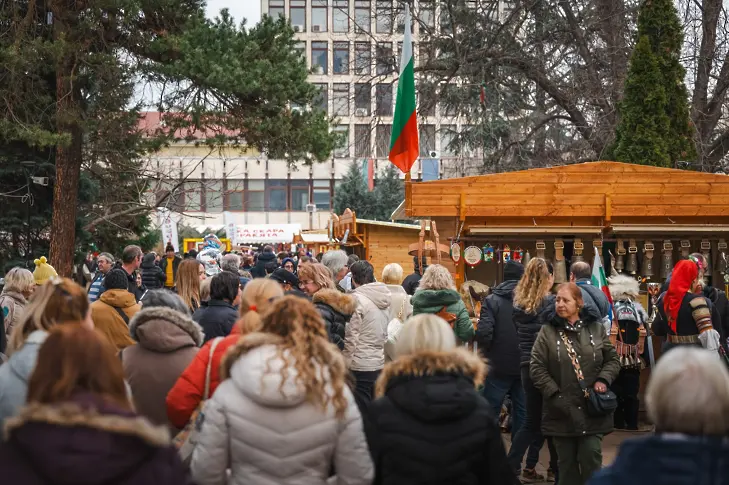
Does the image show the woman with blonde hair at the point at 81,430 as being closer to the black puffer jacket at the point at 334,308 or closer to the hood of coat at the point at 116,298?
the hood of coat at the point at 116,298

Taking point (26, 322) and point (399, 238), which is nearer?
point (26, 322)

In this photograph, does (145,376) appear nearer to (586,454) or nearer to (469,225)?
(586,454)

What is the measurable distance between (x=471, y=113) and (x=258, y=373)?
19549 mm

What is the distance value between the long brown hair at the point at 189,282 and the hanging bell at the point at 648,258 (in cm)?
671

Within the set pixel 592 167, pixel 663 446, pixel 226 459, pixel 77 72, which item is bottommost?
pixel 226 459

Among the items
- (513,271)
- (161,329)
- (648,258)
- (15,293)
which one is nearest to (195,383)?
(161,329)

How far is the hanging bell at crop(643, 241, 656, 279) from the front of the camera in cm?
1270

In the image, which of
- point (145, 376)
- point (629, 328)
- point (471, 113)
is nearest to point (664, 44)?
point (471, 113)

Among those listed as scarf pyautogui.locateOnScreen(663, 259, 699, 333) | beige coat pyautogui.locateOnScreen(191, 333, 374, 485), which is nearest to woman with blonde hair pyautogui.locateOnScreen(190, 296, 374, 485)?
beige coat pyautogui.locateOnScreen(191, 333, 374, 485)

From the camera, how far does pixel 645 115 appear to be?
1789 centimetres

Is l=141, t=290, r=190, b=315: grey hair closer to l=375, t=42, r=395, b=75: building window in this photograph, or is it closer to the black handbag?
the black handbag

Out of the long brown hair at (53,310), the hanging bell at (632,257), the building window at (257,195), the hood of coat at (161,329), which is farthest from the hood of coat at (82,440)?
the building window at (257,195)

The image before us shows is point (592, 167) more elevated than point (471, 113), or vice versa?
point (471, 113)

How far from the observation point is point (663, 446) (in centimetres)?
314
